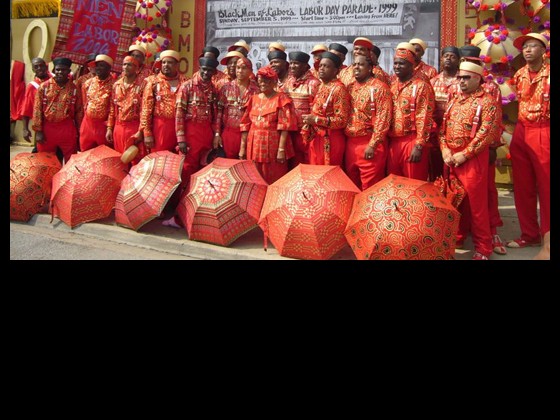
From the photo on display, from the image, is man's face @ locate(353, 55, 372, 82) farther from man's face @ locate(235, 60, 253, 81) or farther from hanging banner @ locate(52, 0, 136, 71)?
hanging banner @ locate(52, 0, 136, 71)

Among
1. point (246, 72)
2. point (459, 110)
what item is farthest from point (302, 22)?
point (459, 110)

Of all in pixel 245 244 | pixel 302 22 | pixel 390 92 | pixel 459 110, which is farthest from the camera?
pixel 302 22

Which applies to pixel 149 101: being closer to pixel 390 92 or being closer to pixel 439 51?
pixel 390 92

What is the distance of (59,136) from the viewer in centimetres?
748

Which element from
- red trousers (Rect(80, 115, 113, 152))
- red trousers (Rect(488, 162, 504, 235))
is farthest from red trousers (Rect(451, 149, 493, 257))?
red trousers (Rect(80, 115, 113, 152))

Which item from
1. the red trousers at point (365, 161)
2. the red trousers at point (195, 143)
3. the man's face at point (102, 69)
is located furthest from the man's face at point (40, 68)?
the red trousers at point (365, 161)

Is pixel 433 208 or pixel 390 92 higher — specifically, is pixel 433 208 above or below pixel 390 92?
below

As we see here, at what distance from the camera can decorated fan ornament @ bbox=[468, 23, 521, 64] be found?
304 inches

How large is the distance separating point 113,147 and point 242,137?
2.06 metres

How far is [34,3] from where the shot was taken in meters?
13.6

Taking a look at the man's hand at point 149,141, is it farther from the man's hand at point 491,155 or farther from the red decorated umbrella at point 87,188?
the man's hand at point 491,155

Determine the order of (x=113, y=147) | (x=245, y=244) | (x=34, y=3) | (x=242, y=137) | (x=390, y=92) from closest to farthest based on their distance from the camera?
(x=390, y=92) < (x=245, y=244) < (x=242, y=137) < (x=113, y=147) < (x=34, y=3)

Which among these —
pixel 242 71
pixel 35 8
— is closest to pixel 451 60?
pixel 242 71

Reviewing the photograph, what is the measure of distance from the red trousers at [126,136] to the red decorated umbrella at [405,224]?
3.27 m
